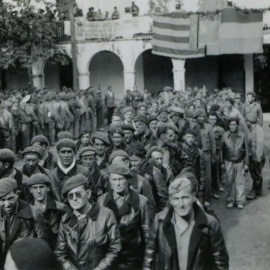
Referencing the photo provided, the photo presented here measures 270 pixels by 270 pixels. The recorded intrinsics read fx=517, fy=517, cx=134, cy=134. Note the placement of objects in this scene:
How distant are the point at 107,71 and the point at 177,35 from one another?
6408 millimetres

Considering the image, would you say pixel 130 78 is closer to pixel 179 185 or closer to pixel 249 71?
pixel 249 71

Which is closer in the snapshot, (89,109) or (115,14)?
(89,109)

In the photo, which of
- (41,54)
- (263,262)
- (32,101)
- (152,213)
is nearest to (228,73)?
(41,54)

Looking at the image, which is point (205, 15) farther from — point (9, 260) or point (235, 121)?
point (9, 260)

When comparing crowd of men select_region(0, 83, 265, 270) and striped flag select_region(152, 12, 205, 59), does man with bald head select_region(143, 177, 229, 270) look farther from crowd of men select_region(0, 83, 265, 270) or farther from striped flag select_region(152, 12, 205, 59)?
striped flag select_region(152, 12, 205, 59)

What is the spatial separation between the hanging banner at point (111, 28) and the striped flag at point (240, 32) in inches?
140

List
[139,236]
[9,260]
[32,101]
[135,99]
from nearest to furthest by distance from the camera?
[9,260] → [139,236] → [32,101] → [135,99]

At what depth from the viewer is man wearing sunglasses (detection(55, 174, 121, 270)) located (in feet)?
13.8

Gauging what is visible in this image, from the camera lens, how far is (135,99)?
17469mm

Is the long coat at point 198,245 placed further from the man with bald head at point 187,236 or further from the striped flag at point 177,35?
the striped flag at point 177,35

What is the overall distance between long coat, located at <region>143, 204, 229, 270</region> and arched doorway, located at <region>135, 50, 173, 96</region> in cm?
2251

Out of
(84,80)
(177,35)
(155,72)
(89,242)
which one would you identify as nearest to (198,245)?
(89,242)

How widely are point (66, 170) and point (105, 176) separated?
1.52 ft

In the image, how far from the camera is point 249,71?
23.5 meters
